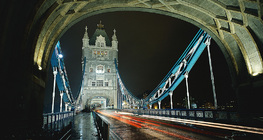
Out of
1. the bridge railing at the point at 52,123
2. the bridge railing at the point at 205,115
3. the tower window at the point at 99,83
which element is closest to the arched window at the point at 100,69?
the tower window at the point at 99,83

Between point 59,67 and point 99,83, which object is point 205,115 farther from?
point 99,83

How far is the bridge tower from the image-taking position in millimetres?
56781

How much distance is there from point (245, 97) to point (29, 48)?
1270cm

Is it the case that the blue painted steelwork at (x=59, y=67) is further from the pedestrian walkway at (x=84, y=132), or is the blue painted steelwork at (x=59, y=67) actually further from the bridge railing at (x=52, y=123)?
the pedestrian walkway at (x=84, y=132)

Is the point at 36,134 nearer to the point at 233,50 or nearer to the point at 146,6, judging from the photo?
the point at 146,6

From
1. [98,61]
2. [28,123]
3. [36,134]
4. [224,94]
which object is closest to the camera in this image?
[36,134]

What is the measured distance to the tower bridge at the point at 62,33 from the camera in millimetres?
5773

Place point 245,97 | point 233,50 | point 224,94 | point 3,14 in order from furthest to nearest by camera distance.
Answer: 1. point 224,94
2. point 233,50
3. point 245,97
4. point 3,14

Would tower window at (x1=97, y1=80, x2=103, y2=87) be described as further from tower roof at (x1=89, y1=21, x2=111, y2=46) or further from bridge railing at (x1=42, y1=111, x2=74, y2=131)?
bridge railing at (x1=42, y1=111, x2=74, y2=131)

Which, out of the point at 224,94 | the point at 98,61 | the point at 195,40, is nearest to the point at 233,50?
the point at 195,40

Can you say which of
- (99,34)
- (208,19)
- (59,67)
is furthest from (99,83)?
(208,19)

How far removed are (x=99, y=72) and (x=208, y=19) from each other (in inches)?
1981

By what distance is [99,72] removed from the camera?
5888 cm

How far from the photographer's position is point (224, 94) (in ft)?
143
